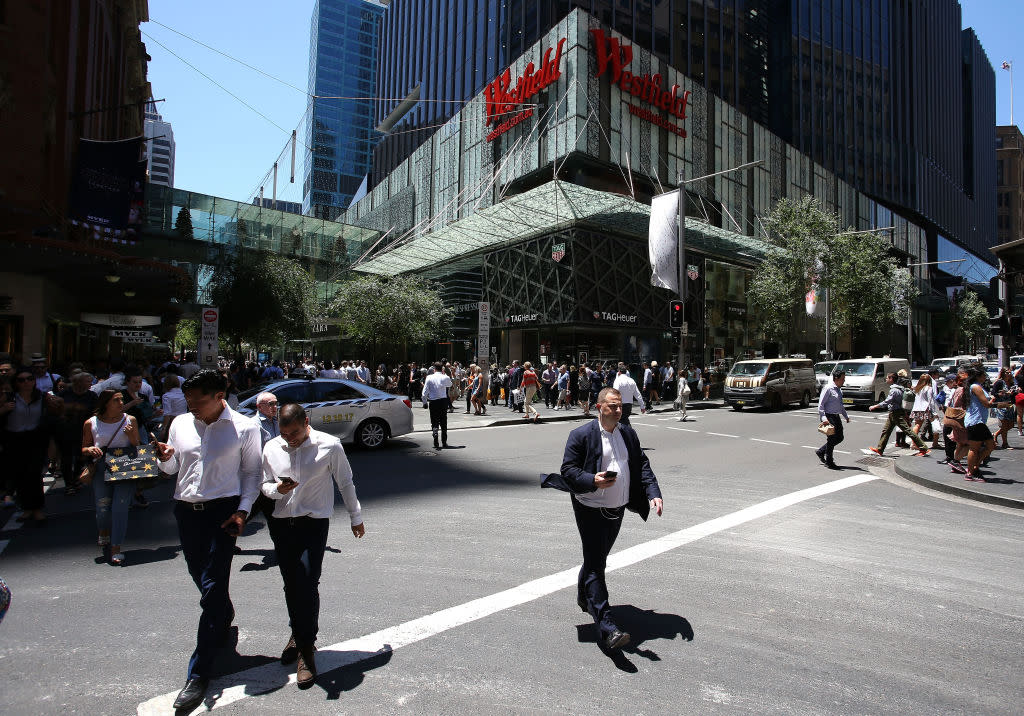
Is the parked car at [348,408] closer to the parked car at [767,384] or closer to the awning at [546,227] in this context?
the parked car at [767,384]

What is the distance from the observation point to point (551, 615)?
4117 mm

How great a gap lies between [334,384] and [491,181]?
30.5 m

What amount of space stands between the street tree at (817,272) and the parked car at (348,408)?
26.8m

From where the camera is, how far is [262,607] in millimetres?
4254

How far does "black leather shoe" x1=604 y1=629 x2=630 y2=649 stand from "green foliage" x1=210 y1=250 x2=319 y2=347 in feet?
88.3

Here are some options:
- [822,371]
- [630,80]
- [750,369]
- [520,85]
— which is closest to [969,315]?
[822,371]

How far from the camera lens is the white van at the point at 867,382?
22288 millimetres

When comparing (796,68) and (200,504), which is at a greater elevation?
(796,68)

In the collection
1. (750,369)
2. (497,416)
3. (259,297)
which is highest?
(259,297)

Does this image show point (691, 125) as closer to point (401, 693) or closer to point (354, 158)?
point (401, 693)

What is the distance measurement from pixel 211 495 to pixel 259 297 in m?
26.1

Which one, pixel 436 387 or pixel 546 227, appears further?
pixel 546 227

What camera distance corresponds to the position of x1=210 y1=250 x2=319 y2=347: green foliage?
27.2 m

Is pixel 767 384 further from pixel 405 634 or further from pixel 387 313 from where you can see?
pixel 405 634
